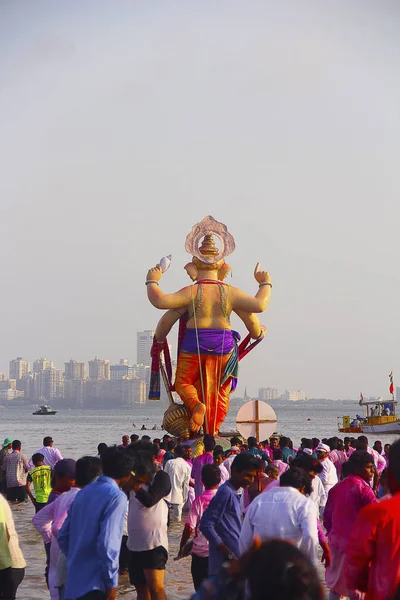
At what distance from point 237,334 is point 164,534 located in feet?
53.8

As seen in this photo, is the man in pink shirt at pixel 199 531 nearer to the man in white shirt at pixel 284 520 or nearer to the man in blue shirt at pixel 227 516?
the man in blue shirt at pixel 227 516

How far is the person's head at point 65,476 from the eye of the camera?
7395 millimetres

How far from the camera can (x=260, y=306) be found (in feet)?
78.4

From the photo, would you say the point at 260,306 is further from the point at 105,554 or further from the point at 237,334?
the point at 105,554

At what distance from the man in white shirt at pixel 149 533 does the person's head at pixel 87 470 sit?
0.83m

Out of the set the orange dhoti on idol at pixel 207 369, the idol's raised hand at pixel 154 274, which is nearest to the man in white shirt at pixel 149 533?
the orange dhoti on idol at pixel 207 369

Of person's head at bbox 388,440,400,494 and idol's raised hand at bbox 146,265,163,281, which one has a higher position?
idol's raised hand at bbox 146,265,163,281

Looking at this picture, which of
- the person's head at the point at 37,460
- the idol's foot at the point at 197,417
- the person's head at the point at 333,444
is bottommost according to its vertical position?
the person's head at the point at 37,460

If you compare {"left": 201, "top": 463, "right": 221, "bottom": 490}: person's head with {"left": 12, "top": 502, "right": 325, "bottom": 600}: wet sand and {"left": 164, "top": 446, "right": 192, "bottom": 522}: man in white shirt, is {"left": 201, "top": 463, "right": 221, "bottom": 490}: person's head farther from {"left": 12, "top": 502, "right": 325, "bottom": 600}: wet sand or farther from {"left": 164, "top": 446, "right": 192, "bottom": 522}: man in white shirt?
{"left": 164, "top": 446, "right": 192, "bottom": 522}: man in white shirt

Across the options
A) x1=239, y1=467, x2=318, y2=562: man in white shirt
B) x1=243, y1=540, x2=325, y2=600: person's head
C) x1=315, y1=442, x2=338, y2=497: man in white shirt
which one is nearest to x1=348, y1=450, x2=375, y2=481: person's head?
x1=239, y1=467, x2=318, y2=562: man in white shirt

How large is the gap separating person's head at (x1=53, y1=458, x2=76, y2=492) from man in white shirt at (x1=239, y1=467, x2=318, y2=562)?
1518mm

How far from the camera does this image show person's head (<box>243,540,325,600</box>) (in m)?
3.04

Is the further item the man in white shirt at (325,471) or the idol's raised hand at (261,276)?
the idol's raised hand at (261,276)

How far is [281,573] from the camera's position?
3033 mm
